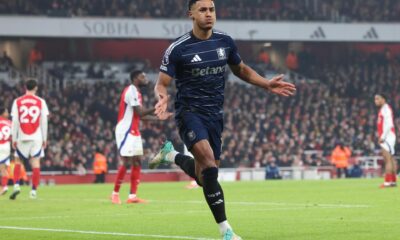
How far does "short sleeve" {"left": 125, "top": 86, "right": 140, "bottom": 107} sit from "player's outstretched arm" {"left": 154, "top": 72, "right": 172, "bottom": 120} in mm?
7013

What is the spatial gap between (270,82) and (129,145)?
7.34m

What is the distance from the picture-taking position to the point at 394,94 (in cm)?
5256

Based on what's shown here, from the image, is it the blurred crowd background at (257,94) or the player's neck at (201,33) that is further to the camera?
the blurred crowd background at (257,94)

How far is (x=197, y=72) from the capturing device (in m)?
9.93

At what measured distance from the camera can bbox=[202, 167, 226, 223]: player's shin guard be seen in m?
9.33

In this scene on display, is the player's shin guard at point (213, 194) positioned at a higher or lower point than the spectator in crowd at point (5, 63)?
lower

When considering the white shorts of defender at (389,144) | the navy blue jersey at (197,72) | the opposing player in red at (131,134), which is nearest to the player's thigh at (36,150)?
the opposing player in red at (131,134)

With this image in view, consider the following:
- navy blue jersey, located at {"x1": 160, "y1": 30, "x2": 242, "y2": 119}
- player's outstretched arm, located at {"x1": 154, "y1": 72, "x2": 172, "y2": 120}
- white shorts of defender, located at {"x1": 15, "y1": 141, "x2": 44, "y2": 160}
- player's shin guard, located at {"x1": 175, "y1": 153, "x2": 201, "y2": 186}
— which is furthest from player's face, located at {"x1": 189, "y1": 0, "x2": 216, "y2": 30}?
white shorts of defender, located at {"x1": 15, "y1": 141, "x2": 44, "y2": 160}

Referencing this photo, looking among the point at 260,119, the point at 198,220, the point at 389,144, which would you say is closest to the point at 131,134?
the point at 198,220

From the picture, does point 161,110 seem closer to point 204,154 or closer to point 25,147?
point 204,154

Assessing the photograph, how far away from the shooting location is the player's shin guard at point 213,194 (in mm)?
9328

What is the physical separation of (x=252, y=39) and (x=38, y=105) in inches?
1226

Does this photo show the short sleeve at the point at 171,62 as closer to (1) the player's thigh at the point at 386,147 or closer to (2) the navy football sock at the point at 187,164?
(2) the navy football sock at the point at 187,164

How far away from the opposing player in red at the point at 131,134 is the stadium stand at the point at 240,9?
92.6 feet
